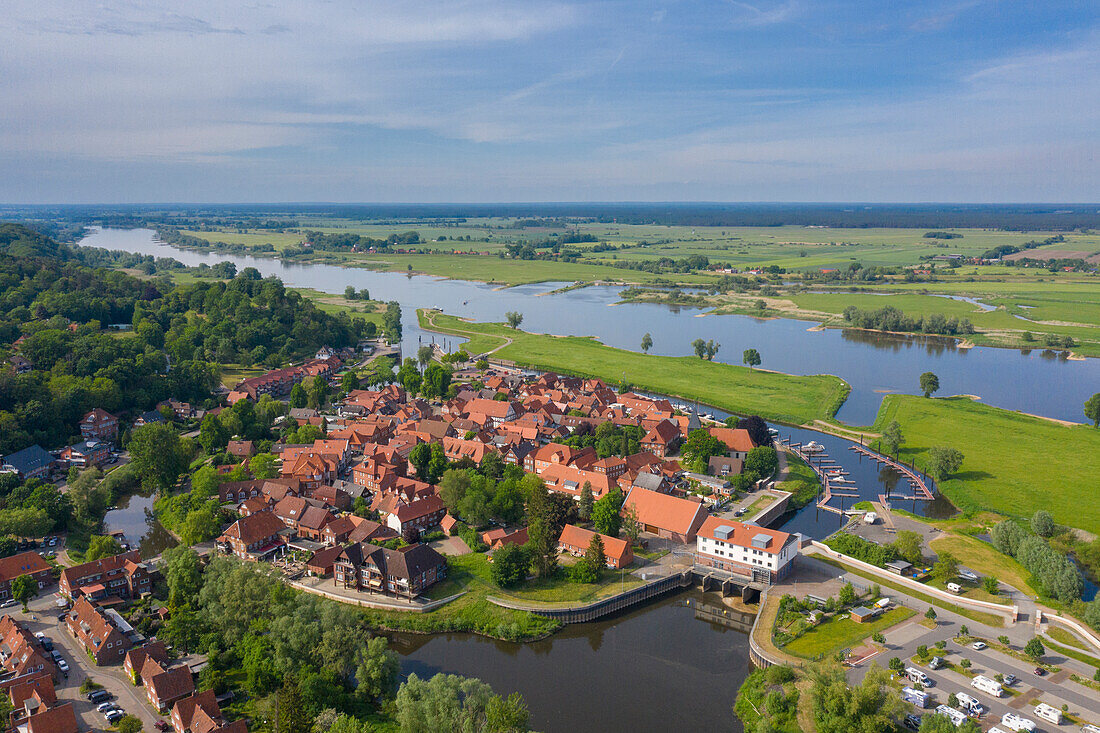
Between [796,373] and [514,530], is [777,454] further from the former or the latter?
[796,373]

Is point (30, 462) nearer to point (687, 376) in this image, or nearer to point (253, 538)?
point (253, 538)

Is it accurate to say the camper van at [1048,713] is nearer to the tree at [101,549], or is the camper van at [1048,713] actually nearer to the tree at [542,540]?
the tree at [542,540]

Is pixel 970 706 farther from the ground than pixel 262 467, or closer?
closer

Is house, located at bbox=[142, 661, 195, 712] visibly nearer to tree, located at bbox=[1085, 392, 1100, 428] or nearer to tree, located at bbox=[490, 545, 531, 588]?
tree, located at bbox=[490, 545, 531, 588]

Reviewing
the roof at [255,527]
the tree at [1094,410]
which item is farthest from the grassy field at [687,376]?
the roof at [255,527]

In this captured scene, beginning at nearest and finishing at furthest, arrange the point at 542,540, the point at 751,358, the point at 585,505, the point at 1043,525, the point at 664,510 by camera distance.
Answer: the point at 542,540 < the point at 1043,525 < the point at 664,510 < the point at 585,505 < the point at 751,358

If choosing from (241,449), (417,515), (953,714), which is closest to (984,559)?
(953,714)
